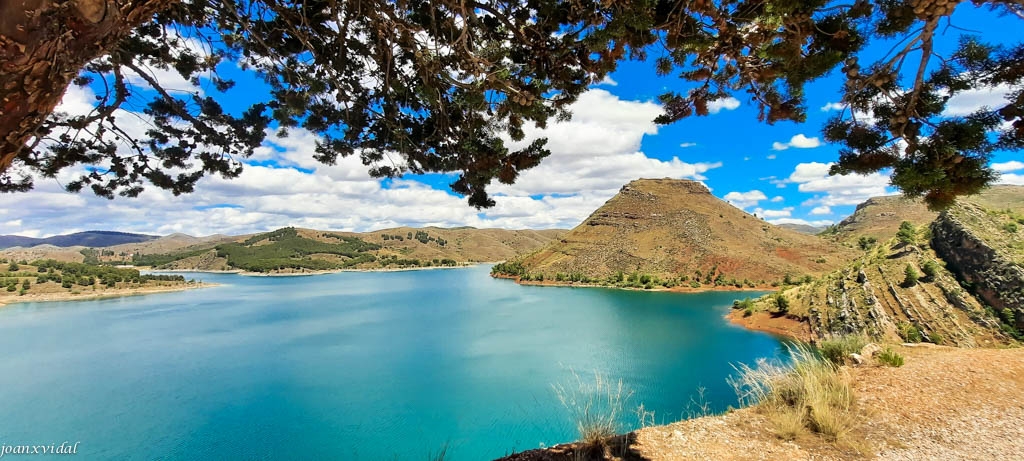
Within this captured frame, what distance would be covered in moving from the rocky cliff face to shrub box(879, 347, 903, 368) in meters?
15.2

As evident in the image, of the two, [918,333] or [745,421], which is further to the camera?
[918,333]

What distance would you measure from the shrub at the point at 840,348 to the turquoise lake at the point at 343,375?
15.5ft

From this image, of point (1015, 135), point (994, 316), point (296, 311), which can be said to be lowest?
point (296, 311)

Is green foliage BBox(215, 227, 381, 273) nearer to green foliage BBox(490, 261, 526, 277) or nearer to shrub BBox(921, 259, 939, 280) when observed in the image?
green foliage BBox(490, 261, 526, 277)

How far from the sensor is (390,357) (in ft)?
60.8

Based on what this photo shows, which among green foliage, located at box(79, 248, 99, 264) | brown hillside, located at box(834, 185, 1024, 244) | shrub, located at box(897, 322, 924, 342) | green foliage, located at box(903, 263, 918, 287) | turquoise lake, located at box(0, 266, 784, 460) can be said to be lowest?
turquoise lake, located at box(0, 266, 784, 460)

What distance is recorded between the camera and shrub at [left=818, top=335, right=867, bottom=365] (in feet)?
20.2

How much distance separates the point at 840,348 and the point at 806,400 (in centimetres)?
→ 299

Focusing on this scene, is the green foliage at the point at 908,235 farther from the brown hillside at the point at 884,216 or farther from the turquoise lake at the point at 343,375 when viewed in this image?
the brown hillside at the point at 884,216

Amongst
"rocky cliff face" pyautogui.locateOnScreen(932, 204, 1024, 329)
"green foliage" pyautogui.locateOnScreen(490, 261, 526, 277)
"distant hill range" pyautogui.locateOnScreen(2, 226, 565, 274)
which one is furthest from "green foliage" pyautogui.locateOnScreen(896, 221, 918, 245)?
"distant hill range" pyautogui.locateOnScreen(2, 226, 565, 274)

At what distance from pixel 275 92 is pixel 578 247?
5661cm

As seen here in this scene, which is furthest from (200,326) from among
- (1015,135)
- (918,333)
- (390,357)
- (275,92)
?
(918,333)

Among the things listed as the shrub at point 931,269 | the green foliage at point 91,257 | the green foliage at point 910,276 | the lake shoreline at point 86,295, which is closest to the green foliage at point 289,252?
the green foliage at point 91,257

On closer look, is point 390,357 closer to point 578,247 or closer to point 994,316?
point 994,316
